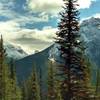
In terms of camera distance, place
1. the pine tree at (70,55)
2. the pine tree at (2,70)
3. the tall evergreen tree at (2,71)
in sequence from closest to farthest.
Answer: the pine tree at (70,55), the tall evergreen tree at (2,71), the pine tree at (2,70)

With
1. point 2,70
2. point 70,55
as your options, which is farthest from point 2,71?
point 70,55

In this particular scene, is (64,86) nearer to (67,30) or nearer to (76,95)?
(76,95)

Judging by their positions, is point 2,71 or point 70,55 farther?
point 2,71

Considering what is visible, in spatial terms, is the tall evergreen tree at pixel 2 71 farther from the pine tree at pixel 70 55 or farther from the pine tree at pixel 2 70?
the pine tree at pixel 70 55

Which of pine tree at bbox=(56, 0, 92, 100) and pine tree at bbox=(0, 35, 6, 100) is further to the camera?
pine tree at bbox=(0, 35, 6, 100)

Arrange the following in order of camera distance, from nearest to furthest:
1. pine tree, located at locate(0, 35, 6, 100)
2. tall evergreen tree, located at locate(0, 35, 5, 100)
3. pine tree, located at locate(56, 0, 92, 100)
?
1. pine tree, located at locate(56, 0, 92, 100)
2. tall evergreen tree, located at locate(0, 35, 5, 100)
3. pine tree, located at locate(0, 35, 6, 100)

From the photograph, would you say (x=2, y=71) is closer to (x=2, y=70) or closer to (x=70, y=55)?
(x=2, y=70)

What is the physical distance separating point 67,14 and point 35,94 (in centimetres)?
6959

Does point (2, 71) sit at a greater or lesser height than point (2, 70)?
lesser

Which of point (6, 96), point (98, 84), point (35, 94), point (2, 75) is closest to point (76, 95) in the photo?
point (2, 75)

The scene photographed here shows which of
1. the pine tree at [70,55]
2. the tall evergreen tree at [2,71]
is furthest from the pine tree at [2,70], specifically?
the pine tree at [70,55]

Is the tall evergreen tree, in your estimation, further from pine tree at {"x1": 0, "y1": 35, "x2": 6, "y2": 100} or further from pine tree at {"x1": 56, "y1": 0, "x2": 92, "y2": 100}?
pine tree at {"x1": 56, "y1": 0, "x2": 92, "y2": 100}

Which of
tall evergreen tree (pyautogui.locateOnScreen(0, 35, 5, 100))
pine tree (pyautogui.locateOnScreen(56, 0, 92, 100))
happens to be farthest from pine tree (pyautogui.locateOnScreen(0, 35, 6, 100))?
pine tree (pyautogui.locateOnScreen(56, 0, 92, 100))

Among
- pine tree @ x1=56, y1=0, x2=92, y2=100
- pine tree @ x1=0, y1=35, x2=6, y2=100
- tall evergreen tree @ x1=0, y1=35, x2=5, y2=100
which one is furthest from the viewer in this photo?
pine tree @ x1=0, y1=35, x2=6, y2=100
